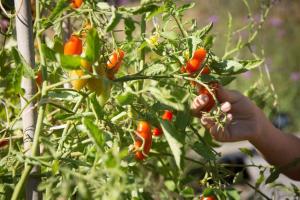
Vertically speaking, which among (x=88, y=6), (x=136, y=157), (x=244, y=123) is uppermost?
(x=88, y=6)

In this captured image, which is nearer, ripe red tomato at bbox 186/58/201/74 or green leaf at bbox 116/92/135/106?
green leaf at bbox 116/92/135/106

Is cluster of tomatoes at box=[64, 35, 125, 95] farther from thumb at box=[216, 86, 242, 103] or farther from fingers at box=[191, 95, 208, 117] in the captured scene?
thumb at box=[216, 86, 242, 103]

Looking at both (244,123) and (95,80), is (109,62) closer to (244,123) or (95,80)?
(95,80)

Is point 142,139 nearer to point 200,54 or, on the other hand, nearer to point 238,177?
point 200,54

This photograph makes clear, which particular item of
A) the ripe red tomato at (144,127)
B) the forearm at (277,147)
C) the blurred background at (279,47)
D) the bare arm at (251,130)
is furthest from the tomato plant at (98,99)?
the blurred background at (279,47)

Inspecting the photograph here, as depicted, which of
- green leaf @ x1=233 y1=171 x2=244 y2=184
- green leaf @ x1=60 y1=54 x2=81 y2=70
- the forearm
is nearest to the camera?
green leaf @ x1=60 y1=54 x2=81 y2=70

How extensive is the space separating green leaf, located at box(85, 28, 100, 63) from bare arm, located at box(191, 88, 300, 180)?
11.9 inches

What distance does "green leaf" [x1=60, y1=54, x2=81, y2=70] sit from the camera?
Result: 25.6 inches

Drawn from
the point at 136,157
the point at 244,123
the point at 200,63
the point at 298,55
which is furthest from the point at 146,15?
the point at 298,55

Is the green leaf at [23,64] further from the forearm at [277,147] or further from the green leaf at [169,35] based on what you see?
the forearm at [277,147]

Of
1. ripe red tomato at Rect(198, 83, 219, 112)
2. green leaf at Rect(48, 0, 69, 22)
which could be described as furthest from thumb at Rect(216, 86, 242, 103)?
green leaf at Rect(48, 0, 69, 22)

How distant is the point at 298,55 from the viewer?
4.43 metres

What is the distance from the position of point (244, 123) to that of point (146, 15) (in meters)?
0.53

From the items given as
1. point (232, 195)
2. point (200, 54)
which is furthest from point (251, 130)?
point (200, 54)
